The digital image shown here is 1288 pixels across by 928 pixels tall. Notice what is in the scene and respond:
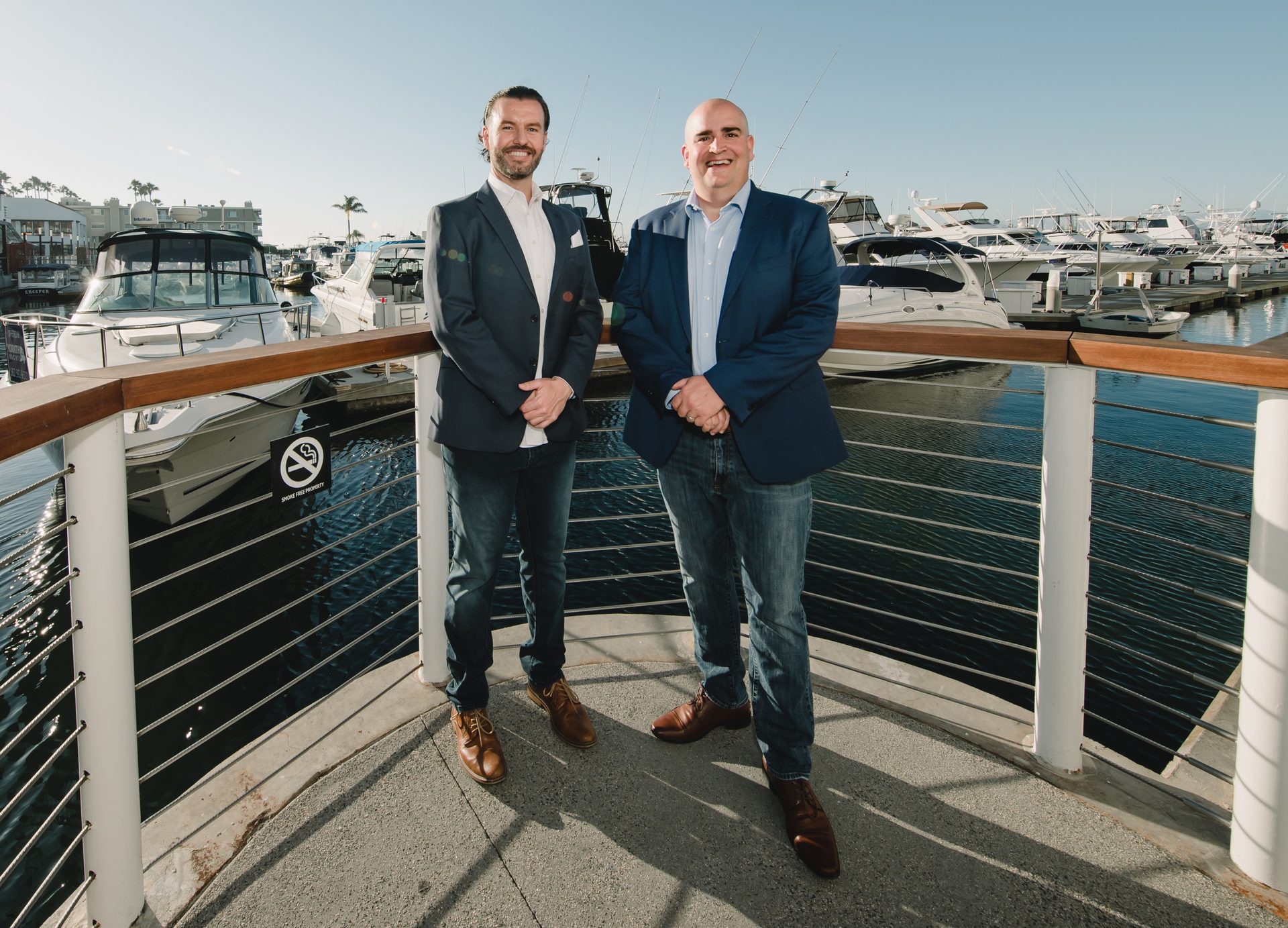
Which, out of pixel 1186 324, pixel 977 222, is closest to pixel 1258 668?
pixel 1186 324

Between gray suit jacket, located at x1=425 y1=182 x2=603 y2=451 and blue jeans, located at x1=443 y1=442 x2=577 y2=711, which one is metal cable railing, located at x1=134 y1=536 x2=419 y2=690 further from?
gray suit jacket, located at x1=425 y1=182 x2=603 y2=451

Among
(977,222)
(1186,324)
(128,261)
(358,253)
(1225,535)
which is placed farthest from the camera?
(977,222)

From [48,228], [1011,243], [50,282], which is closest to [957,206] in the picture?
[1011,243]

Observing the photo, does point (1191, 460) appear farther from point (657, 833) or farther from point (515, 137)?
point (515, 137)

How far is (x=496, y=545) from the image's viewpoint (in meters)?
2.05

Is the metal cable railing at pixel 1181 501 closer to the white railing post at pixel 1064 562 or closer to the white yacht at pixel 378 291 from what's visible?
the white railing post at pixel 1064 562

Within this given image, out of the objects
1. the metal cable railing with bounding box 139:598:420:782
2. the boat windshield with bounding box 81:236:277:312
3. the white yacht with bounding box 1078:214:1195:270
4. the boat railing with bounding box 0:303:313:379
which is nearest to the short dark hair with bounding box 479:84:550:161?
the metal cable railing with bounding box 139:598:420:782

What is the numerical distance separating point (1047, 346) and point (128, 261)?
9.13 metres

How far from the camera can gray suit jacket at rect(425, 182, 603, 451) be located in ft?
6.06

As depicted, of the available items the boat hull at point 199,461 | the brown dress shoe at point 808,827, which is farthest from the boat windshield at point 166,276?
the brown dress shoe at point 808,827

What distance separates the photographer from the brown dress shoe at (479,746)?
196cm

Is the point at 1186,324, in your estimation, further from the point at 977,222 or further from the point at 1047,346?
the point at 1047,346

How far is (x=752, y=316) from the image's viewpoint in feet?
6.03

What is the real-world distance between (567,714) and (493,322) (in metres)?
1.11
